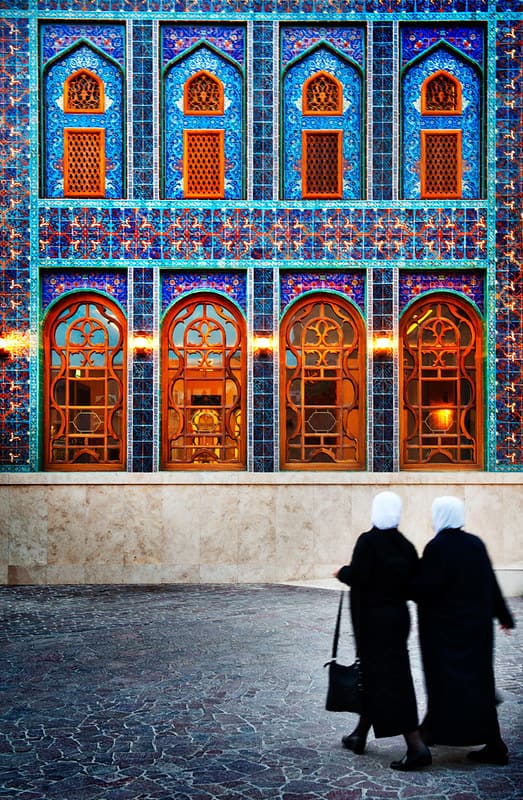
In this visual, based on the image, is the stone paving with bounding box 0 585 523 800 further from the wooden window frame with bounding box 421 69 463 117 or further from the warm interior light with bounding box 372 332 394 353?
the wooden window frame with bounding box 421 69 463 117

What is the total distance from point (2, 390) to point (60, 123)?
13.1 feet

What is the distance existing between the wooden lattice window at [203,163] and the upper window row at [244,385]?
1.56 metres

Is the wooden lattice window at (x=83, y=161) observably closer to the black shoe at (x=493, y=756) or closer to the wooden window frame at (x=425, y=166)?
the wooden window frame at (x=425, y=166)

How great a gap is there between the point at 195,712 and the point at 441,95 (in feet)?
31.7

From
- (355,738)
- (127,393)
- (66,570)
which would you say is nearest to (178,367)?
(127,393)

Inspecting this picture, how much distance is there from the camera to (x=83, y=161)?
1215cm

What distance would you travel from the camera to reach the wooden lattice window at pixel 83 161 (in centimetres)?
1212

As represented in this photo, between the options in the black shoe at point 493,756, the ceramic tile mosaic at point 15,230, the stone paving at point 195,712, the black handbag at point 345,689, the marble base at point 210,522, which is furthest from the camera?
the ceramic tile mosaic at point 15,230

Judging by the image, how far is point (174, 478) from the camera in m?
11.8

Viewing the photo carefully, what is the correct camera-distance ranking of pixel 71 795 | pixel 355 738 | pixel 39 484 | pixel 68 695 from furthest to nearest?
pixel 39 484
pixel 68 695
pixel 355 738
pixel 71 795

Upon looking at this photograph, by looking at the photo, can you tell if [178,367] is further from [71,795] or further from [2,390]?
A: [71,795]

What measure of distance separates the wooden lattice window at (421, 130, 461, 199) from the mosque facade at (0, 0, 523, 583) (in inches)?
1.2

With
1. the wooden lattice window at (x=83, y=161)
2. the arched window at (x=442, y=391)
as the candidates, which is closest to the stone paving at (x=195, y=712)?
the arched window at (x=442, y=391)

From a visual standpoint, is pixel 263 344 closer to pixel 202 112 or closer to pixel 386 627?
pixel 202 112
